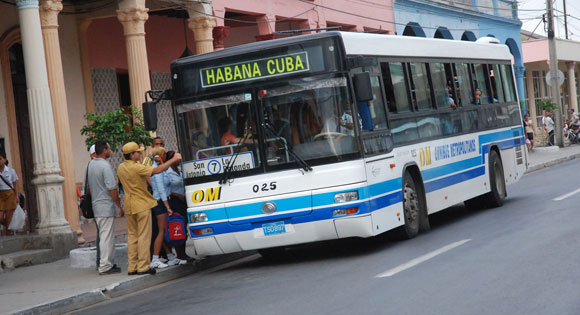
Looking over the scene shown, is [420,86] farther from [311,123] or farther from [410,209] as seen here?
[311,123]

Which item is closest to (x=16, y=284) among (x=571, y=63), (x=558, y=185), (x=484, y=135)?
(x=484, y=135)

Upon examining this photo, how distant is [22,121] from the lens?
1967 centimetres

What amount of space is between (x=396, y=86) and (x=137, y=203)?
4025mm

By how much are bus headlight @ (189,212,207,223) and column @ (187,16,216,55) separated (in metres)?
9.18

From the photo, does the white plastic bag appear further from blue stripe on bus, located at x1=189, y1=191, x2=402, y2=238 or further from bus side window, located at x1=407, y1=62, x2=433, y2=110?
bus side window, located at x1=407, y1=62, x2=433, y2=110

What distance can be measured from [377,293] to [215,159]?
393cm

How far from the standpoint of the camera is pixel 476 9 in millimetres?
39219

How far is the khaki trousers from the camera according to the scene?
12008 mm

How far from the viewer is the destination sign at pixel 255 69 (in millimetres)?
11758

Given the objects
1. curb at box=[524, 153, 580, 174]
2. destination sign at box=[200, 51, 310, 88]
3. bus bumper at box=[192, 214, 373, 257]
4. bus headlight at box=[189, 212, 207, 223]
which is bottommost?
curb at box=[524, 153, 580, 174]

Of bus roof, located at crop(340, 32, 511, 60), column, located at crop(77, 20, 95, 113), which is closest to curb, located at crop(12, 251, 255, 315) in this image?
bus roof, located at crop(340, 32, 511, 60)

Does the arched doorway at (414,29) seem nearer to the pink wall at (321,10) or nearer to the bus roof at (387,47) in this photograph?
the pink wall at (321,10)

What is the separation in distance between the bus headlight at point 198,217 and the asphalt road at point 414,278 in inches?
28.6

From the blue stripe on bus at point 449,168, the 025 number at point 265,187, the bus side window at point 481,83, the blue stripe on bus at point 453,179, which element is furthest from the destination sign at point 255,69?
the bus side window at point 481,83
